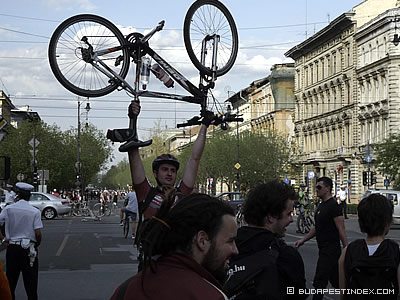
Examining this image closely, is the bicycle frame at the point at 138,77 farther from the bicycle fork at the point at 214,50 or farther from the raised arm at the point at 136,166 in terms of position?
the raised arm at the point at 136,166

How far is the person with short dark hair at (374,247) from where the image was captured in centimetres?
620

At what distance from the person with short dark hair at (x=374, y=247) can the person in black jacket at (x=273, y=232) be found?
1027 millimetres

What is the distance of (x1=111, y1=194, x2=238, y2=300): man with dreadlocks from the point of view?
10.5 ft

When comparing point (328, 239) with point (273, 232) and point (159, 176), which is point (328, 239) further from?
point (273, 232)

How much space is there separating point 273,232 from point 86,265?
48.4 feet

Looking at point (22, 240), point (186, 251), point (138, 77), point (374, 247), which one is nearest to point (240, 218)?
point (22, 240)

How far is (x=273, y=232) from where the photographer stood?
5.15 metres

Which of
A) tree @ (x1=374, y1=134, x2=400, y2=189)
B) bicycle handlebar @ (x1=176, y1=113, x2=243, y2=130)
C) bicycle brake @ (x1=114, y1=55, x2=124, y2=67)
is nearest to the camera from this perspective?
bicycle handlebar @ (x1=176, y1=113, x2=243, y2=130)

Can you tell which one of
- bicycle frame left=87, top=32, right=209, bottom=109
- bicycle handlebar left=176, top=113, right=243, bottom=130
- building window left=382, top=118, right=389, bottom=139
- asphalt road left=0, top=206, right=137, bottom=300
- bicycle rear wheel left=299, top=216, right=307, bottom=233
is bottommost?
asphalt road left=0, top=206, right=137, bottom=300

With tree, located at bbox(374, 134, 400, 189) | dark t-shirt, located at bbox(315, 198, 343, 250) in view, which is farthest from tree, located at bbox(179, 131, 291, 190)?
dark t-shirt, located at bbox(315, 198, 343, 250)

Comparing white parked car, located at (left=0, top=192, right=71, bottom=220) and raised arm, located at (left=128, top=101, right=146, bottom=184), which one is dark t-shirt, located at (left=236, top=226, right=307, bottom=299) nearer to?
raised arm, located at (left=128, top=101, right=146, bottom=184)

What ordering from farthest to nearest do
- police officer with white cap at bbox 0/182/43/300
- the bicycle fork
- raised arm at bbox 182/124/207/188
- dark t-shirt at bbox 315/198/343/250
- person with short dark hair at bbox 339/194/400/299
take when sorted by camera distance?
police officer with white cap at bbox 0/182/43/300
dark t-shirt at bbox 315/198/343/250
the bicycle fork
raised arm at bbox 182/124/207/188
person with short dark hair at bbox 339/194/400/299

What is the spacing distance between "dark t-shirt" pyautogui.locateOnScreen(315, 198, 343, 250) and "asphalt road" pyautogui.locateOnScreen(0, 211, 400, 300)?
380cm

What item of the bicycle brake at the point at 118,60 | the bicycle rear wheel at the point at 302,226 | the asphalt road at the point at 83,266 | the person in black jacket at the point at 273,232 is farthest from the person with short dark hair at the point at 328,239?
the bicycle rear wheel at the point at 302,226
